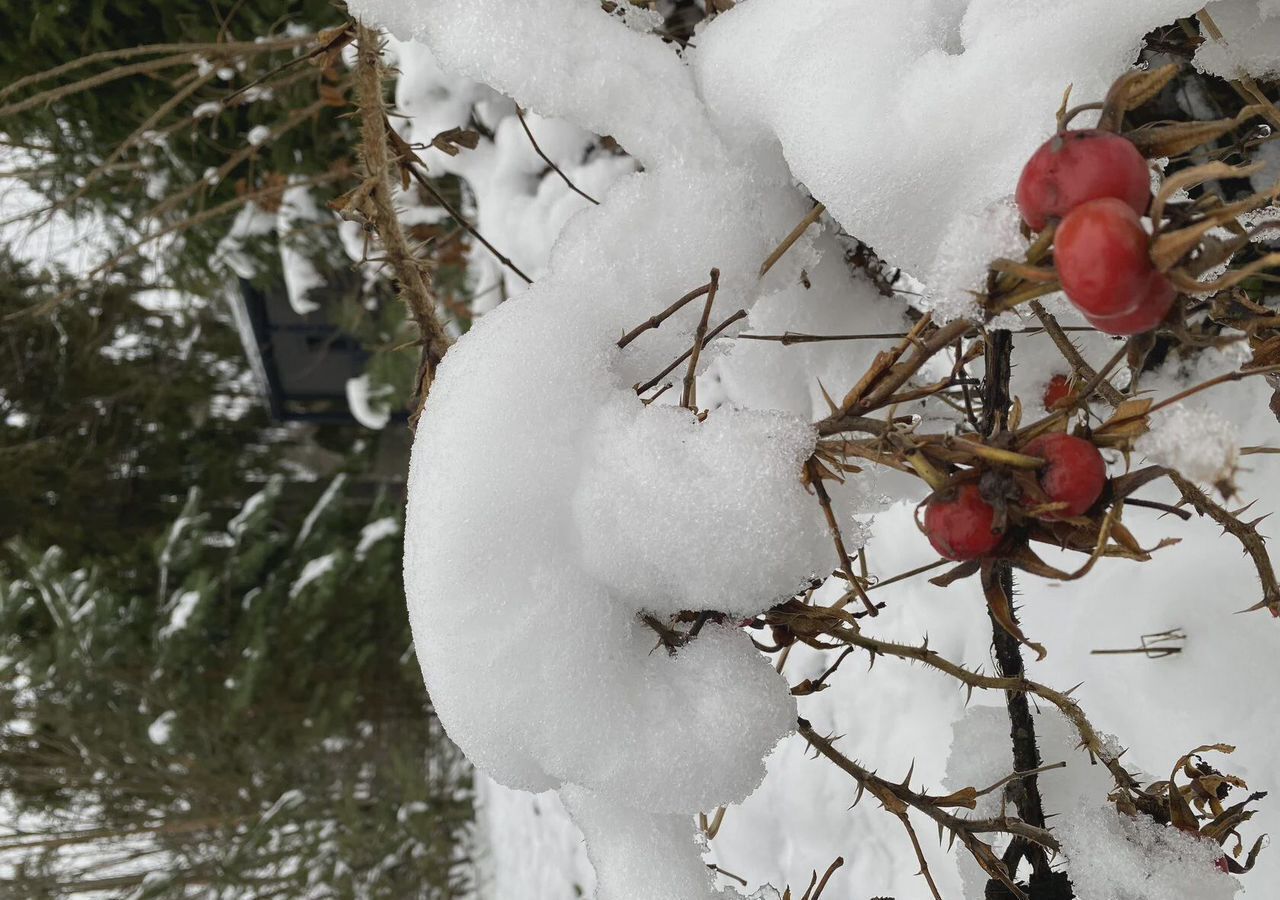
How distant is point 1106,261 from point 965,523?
159 millimetres

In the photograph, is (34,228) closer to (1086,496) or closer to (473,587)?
(473,587)

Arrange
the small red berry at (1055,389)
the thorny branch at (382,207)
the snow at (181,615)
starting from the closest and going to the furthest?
the thorny branch at (382,207) → the small red berry at (1055,389) → the snow at (181,615)

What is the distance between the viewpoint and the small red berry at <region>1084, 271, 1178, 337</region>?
36 cm

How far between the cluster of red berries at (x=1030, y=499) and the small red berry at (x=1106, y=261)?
0.09 metres

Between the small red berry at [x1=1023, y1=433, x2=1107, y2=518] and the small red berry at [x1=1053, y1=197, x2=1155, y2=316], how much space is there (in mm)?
86

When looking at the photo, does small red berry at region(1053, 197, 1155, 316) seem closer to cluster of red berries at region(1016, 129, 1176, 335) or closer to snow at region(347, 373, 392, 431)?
cluster of red berries at region(1016, 129, 1176, 335)

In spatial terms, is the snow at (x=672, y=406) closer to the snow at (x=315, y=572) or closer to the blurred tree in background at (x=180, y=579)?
the blurred tree in background at (x=180, y=579)

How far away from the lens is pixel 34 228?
2.27 meters

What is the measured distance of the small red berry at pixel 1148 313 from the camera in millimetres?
360

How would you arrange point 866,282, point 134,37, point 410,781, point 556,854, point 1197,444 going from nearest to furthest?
1. point 1197,444
2. point 866,282
3. point 134,37
4. point 556,854
5. point 410,781

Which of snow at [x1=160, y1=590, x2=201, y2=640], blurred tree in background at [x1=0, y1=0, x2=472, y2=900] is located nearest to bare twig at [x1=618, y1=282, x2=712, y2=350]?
blurred tree in background at [x1=0, y1=0, x2=472, y2=900]

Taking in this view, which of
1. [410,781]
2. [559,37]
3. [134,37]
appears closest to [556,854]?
[410,781]

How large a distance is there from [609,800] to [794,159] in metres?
0.55

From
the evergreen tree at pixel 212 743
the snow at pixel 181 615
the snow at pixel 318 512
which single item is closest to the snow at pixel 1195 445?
the evergreen tree at pixel 212 743
